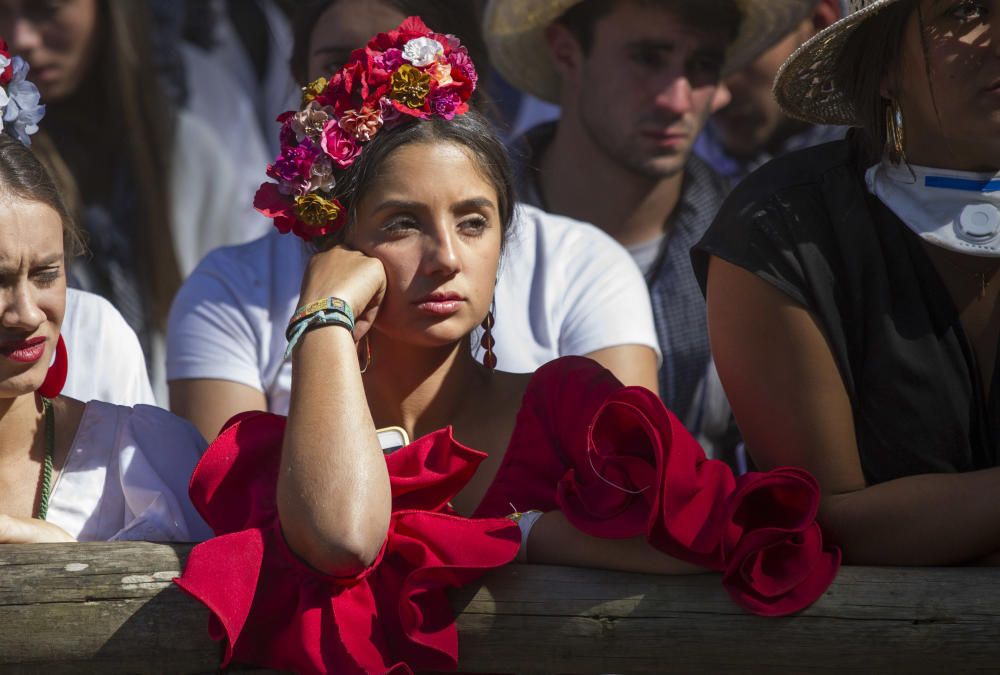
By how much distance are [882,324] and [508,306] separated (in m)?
1.22

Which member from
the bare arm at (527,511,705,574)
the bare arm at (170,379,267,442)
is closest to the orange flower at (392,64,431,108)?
the bare arm at (527,511,705,574)

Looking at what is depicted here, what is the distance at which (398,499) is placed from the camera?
253 cm

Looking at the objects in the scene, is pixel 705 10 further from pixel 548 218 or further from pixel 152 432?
pixel 152 432

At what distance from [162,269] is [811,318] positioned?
2968mm

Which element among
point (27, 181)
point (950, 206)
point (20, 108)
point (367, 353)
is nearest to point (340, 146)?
point (367, 353)

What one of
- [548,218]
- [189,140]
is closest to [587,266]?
[548,218]

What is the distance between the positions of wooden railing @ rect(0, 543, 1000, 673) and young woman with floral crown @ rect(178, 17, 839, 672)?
5 cm

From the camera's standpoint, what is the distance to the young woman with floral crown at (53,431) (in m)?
2.66

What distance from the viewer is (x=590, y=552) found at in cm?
242

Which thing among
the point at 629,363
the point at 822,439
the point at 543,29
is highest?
the point at 543,29

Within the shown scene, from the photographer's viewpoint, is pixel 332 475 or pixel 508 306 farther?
pixel 508 306

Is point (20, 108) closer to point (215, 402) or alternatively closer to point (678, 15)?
point (215, 402)

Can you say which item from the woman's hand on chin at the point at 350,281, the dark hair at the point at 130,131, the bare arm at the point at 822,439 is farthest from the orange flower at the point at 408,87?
the dark hair at the point at 130,131

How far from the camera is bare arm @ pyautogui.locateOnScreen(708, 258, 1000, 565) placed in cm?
244
